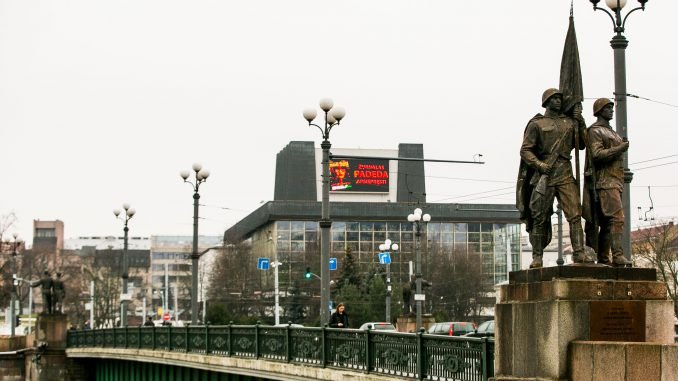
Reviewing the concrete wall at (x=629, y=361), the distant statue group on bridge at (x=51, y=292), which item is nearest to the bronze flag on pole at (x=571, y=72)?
the concrete wall at (x=629, y=361)

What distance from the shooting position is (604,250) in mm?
16406

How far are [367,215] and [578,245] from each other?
112326mm

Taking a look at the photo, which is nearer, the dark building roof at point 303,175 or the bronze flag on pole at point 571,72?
the bronze flag on pole at point 571,72

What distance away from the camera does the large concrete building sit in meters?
127

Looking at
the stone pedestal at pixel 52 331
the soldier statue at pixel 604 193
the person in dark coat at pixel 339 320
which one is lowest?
the stone pedestal at pixel 52 331

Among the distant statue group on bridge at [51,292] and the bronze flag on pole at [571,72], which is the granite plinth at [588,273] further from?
the distant statue group on bridge at [51,292]

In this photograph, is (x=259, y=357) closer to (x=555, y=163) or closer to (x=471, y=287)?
(x=555, y=163)

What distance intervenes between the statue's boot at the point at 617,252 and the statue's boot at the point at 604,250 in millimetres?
68

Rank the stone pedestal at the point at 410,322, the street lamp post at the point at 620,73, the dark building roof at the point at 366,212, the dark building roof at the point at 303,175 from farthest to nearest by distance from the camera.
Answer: the dark building roof at the point at 303,175, the dark building roof at the point at 366,212, the stone pedestal at the point at 410,322, the street lamp post at the point at 620,73

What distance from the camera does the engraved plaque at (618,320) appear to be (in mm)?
15281

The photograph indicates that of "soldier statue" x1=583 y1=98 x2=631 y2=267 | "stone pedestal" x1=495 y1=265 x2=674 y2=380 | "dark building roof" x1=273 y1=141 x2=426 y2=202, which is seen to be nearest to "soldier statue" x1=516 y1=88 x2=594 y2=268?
"soldier statue" x1=583 y1=98 x2=631 y2=267

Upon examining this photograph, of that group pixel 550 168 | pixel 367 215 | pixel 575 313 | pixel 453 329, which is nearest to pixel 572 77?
pixel 550 168

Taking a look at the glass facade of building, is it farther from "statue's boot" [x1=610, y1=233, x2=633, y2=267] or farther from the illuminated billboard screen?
"statue's boot" [x1=610, y1=233, x2=633, y2=267]

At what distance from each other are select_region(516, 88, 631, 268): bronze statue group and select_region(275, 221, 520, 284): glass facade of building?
342ft
